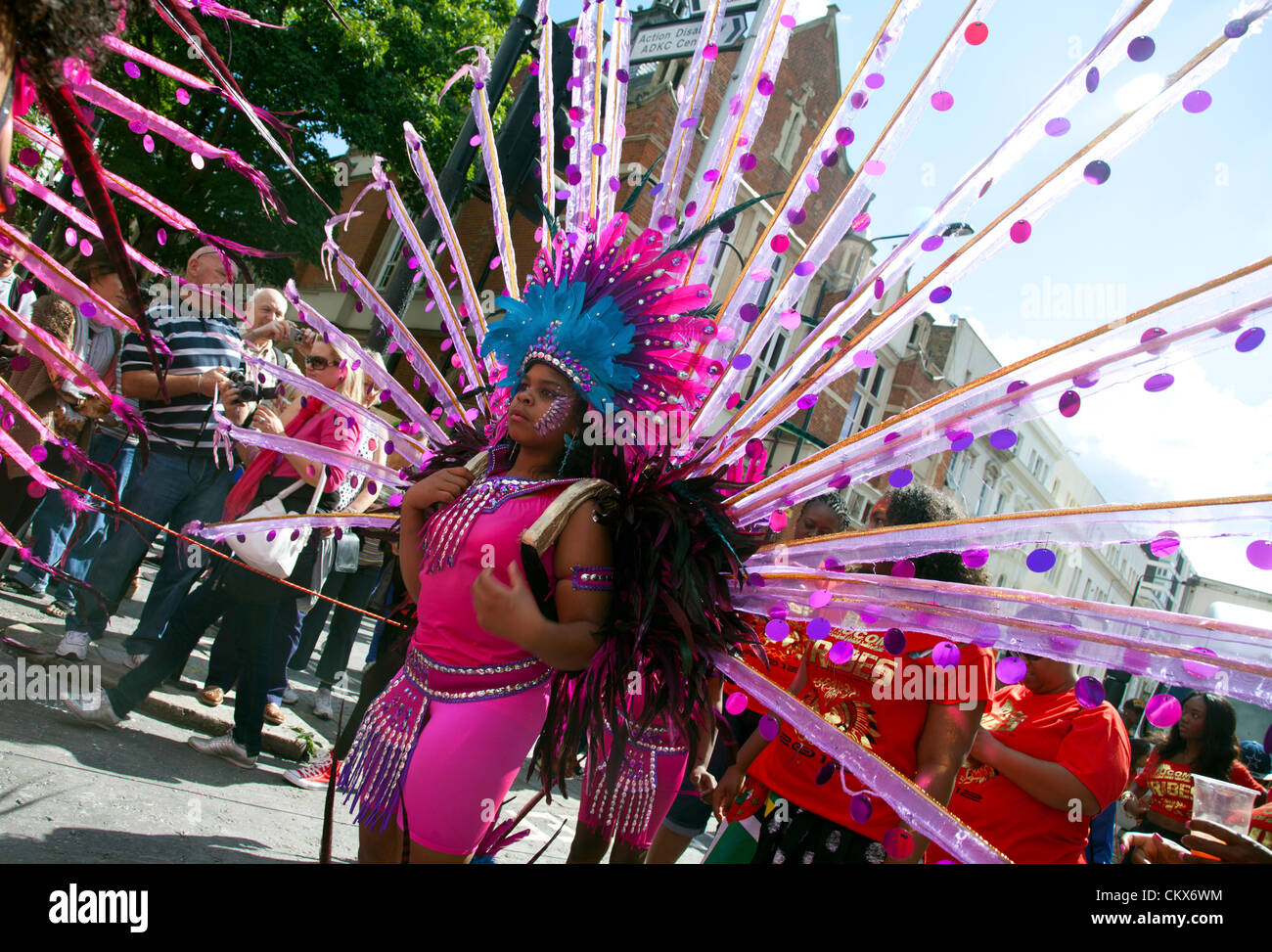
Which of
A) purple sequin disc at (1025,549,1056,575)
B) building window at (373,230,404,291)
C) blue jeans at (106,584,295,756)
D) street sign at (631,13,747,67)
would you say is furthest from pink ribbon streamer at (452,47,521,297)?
building window at (373,230,404,291)

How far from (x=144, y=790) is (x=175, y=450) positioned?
1685mm

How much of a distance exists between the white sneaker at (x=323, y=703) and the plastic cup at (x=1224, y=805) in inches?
170

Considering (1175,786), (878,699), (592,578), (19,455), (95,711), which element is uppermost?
(19,455)

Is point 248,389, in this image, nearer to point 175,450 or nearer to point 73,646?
point 175,450

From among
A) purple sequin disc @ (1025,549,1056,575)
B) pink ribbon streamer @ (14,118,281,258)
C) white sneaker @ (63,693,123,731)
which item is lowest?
white sneaker @ (63,693,123,731)

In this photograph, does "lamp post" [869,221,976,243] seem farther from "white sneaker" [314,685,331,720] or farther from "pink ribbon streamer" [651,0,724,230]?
"white sneaker" [314,685,331,720]

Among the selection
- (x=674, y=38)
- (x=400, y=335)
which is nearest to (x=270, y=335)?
(x=400, y=335)

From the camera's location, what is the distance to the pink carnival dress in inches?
76.7

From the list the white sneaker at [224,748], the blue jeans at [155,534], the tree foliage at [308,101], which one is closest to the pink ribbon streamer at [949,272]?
the white sneaker at [224,748]

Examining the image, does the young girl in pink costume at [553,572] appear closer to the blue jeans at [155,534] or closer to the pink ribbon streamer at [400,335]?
the pink ribbon streamer at [400,335]

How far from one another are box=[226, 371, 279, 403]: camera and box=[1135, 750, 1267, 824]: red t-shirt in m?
4.66

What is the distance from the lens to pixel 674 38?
15.8 ft
